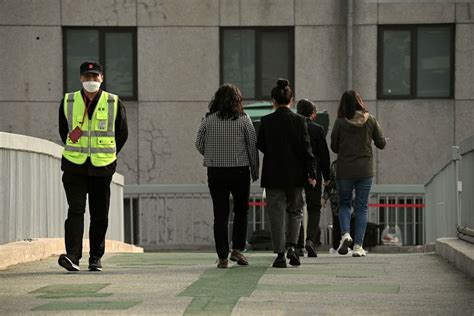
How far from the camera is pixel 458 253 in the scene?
1230 cm

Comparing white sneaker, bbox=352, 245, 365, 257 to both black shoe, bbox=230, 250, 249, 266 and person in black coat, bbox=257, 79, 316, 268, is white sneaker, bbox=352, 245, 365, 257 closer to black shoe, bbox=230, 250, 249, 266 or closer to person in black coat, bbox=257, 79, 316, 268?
person in black coat, bbox=257, 79, 316, 268

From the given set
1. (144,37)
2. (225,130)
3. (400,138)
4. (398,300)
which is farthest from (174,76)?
(398,300)

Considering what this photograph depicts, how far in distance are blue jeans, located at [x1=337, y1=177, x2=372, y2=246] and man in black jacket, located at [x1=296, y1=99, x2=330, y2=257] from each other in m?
0.25

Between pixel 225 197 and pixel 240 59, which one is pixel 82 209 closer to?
pixel 225 197

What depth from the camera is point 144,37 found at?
27.2 metres

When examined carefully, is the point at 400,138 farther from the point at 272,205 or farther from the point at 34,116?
the point at 272,205

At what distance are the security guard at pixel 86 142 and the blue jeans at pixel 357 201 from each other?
11.8ft

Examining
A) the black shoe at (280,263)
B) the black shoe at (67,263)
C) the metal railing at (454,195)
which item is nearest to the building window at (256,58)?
the metal railing at (454,195)

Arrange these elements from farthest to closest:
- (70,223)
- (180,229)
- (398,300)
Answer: (180,229)
(70,223)
(398,300)

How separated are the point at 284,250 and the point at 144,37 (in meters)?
15.4

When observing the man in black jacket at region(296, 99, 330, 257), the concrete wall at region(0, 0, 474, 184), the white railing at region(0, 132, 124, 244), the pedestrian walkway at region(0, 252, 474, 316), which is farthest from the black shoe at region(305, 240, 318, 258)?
the concrete wall at region(0, 0, 474, 184)

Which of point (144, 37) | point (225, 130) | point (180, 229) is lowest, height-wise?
point (180, 229)

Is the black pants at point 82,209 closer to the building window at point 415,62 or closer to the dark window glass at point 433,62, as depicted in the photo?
the building window at point 415,62

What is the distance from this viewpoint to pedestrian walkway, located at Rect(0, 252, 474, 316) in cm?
849
